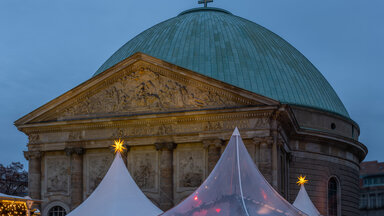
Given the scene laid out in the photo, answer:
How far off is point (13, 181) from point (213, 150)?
131 feet

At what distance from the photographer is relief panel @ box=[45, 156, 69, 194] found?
37.9 metres

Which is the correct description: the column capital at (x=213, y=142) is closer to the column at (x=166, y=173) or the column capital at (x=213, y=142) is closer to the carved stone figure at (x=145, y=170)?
the column at (x=166, y=173)

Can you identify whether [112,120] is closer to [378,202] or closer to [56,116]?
[56,116]

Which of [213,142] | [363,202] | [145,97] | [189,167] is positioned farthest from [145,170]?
[363,202]

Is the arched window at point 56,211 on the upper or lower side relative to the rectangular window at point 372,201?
lower

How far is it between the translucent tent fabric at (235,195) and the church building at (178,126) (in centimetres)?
1398

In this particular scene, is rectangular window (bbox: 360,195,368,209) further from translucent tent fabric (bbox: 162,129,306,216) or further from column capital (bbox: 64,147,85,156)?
translucent tent fabric (bbox: 162,129,306,216)

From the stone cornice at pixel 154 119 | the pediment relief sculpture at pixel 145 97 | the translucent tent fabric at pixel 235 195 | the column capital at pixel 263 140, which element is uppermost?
the pediment relief sculpture at pixel 145 97

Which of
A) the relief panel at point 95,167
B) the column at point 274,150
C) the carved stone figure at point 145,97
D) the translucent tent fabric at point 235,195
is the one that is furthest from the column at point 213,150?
the translucent tent fabric at point 235,195

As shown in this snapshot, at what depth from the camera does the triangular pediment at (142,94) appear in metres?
35.0

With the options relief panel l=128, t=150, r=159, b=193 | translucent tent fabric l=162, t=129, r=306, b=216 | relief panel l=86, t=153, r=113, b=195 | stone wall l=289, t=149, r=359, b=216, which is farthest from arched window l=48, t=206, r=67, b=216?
translucent tent fabric l=162, t=129, r=306, b=216

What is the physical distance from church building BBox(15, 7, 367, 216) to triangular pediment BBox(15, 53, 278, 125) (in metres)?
0.06

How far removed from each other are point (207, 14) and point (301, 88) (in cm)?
1040

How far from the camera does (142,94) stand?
3641 cm
